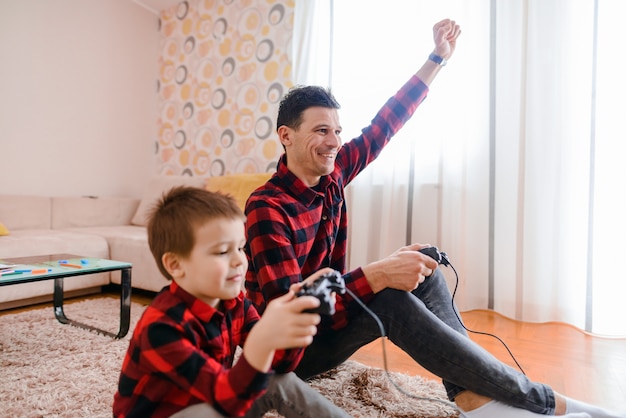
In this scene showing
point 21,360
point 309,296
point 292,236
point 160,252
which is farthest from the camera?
point 21,360

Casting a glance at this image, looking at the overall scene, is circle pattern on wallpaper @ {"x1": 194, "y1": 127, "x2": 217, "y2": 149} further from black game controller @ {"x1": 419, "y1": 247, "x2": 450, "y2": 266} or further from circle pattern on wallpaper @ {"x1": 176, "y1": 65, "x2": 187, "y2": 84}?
black game controller @ {"x1": 419, "y1": 247, "x2": 450, "y2": 266}

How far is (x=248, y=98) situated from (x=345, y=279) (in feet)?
8.87

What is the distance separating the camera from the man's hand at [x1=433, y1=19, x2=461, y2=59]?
150cm

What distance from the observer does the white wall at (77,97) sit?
3.18m

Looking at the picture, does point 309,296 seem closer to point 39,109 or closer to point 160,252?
point 160,252

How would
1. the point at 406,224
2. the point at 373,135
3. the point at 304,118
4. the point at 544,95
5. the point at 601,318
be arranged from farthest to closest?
the point at 406,224 → the point at 544,95 → the point at 601,318 → the point at 373,135 → the point at 304,118

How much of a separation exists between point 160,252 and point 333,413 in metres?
0.45

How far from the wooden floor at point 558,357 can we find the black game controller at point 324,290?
0.96 m

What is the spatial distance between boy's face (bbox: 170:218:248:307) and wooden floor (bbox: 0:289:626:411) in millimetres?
1019

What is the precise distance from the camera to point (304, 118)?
126 centimetres

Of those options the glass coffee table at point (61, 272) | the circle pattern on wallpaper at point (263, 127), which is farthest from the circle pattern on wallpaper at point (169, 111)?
the glass coffee table at point (61, 272)

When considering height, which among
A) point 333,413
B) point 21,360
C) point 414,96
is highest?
point 414,96

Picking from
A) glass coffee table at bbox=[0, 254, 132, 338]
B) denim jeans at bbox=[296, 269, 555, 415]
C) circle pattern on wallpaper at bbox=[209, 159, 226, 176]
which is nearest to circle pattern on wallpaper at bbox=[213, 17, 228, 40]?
circle pattern on wallpaper at bbox=[209, 159, 226, 176]

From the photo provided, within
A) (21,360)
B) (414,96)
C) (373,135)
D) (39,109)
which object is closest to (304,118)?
(373,135)
